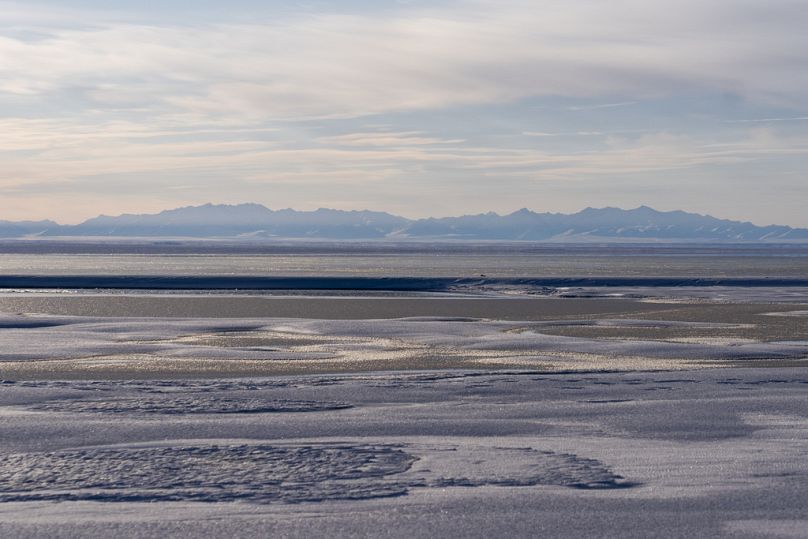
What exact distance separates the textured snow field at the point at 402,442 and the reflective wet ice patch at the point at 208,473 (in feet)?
0.10

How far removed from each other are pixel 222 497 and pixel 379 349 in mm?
11619

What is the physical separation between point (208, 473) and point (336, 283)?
40834 millimetres

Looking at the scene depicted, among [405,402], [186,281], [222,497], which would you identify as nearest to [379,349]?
[405,402]

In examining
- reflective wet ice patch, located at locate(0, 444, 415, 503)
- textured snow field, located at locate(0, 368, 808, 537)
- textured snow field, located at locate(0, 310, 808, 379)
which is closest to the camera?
textured snow field, located at locate(0, 368, 808, 537)

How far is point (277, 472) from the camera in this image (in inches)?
345

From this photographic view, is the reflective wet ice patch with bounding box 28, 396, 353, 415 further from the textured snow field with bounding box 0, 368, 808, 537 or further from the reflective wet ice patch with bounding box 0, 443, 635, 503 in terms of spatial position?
the reflective wet ice patch with bounding box 0, 443, 635, 503

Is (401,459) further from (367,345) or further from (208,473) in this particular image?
(367,345)

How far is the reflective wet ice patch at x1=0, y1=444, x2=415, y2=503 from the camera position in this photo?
26.4 ft

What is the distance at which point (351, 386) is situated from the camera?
13797 mm

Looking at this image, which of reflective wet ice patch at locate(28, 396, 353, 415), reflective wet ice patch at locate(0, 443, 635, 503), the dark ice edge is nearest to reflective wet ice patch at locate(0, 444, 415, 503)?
reflective wet ice patch at locate(0, 443, 635, 503)

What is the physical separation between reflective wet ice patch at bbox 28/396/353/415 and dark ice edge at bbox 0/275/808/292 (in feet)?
108

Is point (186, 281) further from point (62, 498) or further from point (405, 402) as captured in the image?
point (62, 498)

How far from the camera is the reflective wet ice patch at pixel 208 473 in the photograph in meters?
8.05

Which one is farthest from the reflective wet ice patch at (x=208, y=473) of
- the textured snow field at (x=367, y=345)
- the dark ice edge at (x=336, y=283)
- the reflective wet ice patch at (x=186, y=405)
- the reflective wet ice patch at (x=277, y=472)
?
the dark ice edge at (x=336, y=283)
